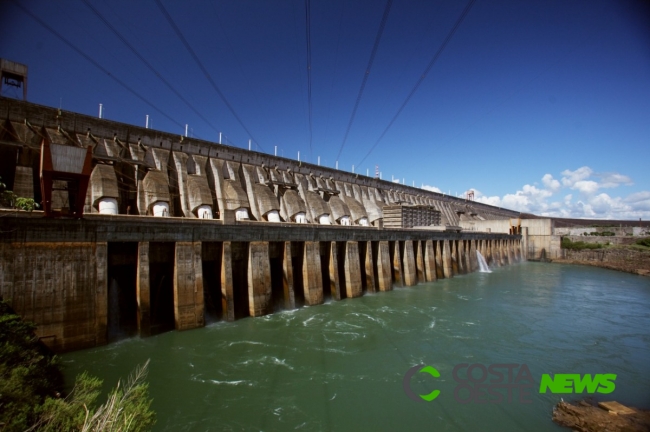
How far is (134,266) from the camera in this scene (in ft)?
44.8

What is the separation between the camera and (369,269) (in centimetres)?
2273

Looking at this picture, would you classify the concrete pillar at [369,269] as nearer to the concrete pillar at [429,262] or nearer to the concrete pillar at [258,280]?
the concrete pillar at [429,262]

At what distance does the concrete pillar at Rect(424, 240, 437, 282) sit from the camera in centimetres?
2850

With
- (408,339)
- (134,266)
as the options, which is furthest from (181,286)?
(408,339)

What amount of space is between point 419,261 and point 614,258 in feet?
119

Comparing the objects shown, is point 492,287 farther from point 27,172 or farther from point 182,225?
point 27,172

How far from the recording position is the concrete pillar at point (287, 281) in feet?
56.7

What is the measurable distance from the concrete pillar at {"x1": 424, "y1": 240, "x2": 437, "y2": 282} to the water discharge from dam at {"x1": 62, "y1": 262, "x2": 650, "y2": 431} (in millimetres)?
8742

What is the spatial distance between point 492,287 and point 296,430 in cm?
2356

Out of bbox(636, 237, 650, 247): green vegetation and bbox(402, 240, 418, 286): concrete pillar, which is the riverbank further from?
bbox(402, 240, 418, 286): concrete pillar

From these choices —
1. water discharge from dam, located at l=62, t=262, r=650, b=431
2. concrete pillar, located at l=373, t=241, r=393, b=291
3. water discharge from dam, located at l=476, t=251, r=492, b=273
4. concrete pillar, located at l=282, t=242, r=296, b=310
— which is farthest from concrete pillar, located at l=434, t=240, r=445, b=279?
concrete pillar, located at l=282, t=242, r=296, b=310
